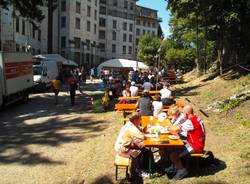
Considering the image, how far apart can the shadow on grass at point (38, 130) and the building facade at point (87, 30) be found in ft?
49.0

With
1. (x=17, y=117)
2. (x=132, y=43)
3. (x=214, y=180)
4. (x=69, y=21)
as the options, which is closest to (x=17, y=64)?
(x=17, y=117)

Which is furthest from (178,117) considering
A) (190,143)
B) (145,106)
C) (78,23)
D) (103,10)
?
(103,10)

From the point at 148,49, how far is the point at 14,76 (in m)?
57.9

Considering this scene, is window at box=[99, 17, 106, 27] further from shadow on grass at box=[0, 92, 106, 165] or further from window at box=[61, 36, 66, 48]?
shadow on grass at box=[0, 92, 106, 165]

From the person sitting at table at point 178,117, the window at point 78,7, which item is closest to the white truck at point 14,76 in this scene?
the person sitting at table at point 178,117

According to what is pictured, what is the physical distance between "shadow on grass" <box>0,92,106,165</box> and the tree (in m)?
57.6

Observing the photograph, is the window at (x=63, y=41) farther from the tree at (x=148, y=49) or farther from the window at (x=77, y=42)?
the tree at (x=148, y=49)

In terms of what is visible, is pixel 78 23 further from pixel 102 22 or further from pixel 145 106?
pixel 145 106

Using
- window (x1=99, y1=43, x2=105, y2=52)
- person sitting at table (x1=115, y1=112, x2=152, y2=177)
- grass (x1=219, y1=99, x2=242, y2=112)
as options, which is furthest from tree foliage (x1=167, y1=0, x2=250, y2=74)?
window (x1=99, y1=43, x2=105, y2=52)

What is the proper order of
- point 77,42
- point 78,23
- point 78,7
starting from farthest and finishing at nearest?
point 78,23
point 78,7
point 77,42

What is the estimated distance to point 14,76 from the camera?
24.9 m

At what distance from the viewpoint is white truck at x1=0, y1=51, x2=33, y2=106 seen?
75.5ft

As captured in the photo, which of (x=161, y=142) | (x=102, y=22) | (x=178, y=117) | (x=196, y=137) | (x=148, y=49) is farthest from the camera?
(x=102, y=22)

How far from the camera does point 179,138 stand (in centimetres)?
983
